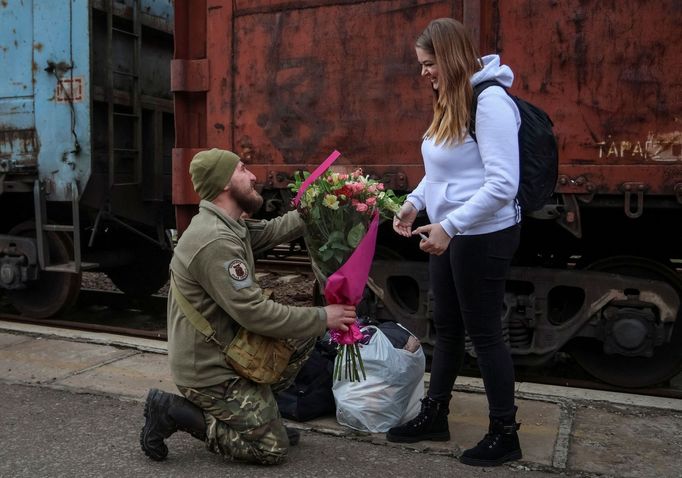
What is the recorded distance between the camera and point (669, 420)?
3.66m

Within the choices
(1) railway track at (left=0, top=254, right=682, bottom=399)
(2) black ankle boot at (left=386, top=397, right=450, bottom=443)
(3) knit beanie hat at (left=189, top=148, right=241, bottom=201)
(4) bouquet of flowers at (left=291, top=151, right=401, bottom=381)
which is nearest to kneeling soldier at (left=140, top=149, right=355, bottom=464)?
(3) knit beanie hat at (left=189, top=148, right=241, bottom=201)

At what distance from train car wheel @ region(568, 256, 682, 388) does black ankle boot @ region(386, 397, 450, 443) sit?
1.65 m

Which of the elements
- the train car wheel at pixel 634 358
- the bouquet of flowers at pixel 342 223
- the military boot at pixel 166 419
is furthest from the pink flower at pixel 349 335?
the train car wheel at pixel 634 358

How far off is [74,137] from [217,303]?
3739 mm

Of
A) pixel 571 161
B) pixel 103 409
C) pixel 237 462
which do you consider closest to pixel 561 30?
pixel 571 161

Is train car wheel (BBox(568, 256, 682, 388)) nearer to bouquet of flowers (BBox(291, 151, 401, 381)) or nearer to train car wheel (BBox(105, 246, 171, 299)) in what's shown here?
bouquet of flowers (BBox(291, 151, 401, 381))

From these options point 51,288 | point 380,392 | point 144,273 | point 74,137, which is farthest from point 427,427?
point 144,273

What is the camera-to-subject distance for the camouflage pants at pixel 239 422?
298cm

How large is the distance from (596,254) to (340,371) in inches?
84.0

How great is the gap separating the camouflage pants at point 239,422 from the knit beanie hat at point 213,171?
77 centimetres

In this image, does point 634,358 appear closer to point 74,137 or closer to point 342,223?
point 342,223

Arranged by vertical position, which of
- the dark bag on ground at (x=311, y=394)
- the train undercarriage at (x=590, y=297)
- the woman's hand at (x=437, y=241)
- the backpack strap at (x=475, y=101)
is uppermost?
the backpack strap at (x=475, y=101)

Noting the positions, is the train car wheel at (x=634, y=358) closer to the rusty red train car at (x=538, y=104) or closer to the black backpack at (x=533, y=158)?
the rusty red train car at (x=538, y=104)

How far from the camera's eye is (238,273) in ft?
9.36
